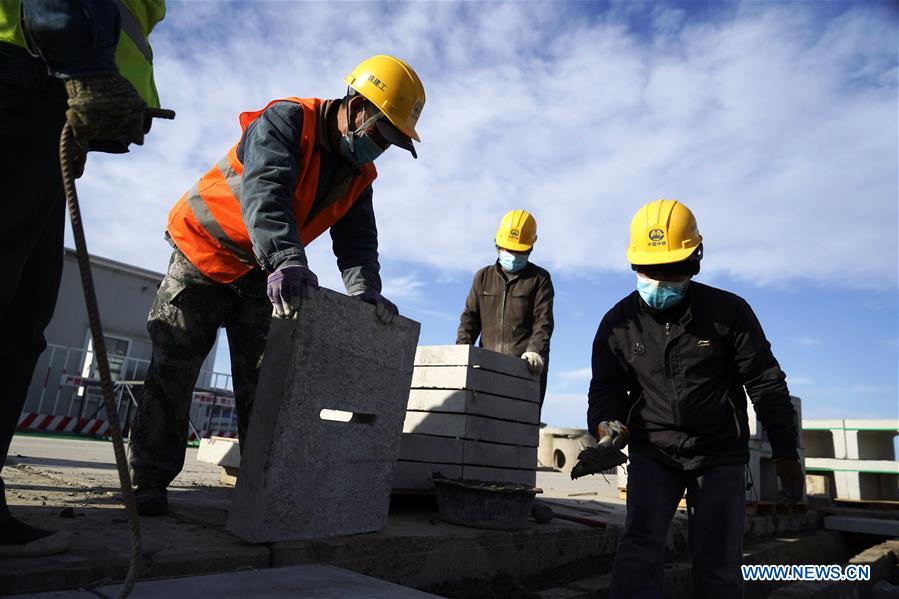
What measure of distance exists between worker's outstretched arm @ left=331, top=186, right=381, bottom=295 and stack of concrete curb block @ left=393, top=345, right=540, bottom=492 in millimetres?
1255

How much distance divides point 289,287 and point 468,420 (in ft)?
6.98

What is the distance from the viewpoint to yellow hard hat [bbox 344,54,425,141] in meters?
3.16

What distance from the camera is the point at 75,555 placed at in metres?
2.08

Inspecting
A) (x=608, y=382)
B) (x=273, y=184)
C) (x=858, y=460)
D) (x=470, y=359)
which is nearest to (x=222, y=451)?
(x=470, y=359)

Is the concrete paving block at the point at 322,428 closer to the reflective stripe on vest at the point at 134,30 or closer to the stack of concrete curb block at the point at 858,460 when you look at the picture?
the reflective stripe on vest at the point at 134,30

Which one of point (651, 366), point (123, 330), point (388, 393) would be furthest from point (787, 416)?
point (123, 330)

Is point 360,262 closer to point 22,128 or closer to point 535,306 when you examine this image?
point 22,128

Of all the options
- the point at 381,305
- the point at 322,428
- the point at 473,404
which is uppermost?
the point at 381,305

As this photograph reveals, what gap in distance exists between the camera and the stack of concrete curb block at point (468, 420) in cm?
431

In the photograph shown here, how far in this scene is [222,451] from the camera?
493 cm

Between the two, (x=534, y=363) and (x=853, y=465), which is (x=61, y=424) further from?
(x=853, y=465)

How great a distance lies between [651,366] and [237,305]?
2.16m

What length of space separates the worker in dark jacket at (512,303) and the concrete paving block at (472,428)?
0.53 meters

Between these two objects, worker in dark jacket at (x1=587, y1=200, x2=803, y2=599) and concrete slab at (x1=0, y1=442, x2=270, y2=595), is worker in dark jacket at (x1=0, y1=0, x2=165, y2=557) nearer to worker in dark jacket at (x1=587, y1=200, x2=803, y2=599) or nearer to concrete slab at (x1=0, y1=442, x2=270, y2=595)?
concrete slab at (x1=0, y1=442, x2=270, y2=595)
